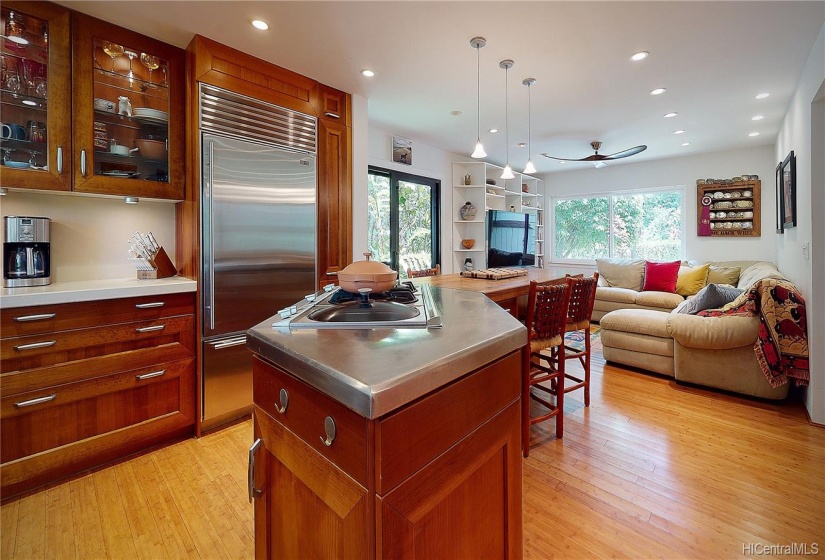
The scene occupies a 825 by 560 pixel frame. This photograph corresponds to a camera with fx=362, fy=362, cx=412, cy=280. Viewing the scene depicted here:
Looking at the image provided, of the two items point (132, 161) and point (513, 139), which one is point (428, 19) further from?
point (513, 139)

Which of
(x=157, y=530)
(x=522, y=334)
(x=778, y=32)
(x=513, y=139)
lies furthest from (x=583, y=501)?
(x=513, y=139)

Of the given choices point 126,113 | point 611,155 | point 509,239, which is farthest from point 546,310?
point 509,239

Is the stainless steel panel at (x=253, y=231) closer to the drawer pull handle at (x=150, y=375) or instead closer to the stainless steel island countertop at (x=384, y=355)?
the drawer pull handle at (x=150, y=375)

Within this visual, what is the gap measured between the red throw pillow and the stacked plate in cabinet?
19.5ft

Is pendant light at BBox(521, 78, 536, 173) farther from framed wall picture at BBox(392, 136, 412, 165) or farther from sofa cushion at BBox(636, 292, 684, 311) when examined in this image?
sofa cushion at BBox(636, 292, 684, 311)

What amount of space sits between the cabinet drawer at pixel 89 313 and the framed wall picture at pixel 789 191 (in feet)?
15.8

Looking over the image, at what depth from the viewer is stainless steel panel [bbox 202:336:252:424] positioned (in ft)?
7.73

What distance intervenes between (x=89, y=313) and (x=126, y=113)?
4.09 ft

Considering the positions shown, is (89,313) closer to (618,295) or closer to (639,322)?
(639,322)

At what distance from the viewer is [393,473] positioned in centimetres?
66

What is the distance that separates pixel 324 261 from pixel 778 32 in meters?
3.45

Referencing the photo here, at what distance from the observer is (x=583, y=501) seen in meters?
1.71

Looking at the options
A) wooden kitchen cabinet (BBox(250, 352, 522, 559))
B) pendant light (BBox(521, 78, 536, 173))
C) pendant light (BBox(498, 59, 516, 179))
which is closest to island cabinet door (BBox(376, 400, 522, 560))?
wooden kitchen cabinet (BBox(250, 352, 522, 559))

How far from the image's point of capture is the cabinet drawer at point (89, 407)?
174 cm
